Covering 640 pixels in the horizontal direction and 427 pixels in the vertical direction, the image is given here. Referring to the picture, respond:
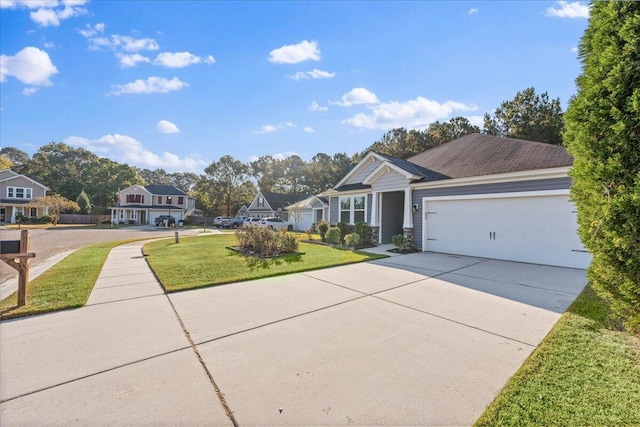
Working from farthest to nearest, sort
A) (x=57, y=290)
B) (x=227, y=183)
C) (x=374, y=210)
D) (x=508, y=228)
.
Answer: (x=227, y=183), (x=374, y=210), (x=508, y=228), (x=57, y=290)

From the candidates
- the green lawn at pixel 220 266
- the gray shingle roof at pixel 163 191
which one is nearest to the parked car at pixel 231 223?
the gray shingle roof at pixel 163 191

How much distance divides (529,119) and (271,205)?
90.0ft

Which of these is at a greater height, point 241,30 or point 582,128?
point 241,30

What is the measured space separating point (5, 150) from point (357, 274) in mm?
88324

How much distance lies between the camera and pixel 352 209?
585 inches

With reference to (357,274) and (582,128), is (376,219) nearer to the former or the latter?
(357,274)

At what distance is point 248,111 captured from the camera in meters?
15.4

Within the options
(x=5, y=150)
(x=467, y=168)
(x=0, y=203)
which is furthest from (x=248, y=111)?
(x=5, y=150)

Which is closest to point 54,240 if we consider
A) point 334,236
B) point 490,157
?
point 334,236

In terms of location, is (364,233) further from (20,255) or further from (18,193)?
(18,193)

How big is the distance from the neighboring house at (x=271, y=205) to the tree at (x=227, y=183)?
9622 mm

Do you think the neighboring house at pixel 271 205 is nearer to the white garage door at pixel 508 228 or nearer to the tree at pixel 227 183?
the tree at pixel 227 183

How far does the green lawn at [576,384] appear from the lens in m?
2.01

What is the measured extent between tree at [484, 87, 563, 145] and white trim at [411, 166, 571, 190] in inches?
566
